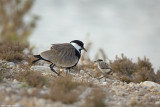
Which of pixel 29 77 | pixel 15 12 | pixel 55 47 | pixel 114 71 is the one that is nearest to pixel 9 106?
pixel 29 77

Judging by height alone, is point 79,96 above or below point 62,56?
below

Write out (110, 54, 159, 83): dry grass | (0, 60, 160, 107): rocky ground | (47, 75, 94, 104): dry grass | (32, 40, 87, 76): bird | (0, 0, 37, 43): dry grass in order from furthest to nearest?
1. (0, 0, 37, 43): dry grass
2. (110, 54, 159, 83): dry grass
3. (32, 40, 87, 76): bird
4. (47, 75, 94, 104): dry grass
5. (0, 60, 160, 107): rocky ground

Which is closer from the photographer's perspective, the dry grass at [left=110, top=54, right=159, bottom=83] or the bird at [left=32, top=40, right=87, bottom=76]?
the bird at [left=32, top=40, right=87, bottom=76]

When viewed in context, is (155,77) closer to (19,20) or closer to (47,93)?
(47,93)

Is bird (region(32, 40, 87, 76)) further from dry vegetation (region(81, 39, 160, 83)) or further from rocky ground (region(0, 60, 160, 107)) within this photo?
dry vegetation (region(81, 39, 160, 83))

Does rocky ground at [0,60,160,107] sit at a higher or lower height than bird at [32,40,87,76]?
lower

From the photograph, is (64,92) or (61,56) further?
(61,56)

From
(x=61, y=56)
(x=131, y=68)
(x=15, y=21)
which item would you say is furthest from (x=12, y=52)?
(x=15, y=21)

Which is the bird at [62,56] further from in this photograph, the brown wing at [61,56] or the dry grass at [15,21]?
the dry grass at [15,21]

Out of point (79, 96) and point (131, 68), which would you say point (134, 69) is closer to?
point (131, 68)

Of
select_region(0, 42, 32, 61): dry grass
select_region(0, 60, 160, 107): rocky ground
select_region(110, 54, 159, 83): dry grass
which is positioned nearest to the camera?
select_region(0, 60, 160, 107): rocky ground

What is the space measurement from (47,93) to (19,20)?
16195mm

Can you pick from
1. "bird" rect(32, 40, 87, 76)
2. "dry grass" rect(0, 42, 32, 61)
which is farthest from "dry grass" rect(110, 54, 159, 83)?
"dry grass" rect(0, 42, 32, 61)

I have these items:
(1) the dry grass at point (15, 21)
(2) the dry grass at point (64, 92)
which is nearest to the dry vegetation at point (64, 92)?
(2) the dry grass at point (64, 92)
